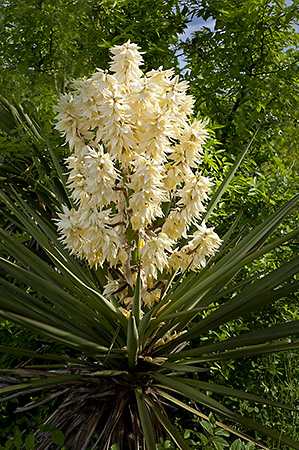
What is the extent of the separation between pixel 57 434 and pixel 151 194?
36.5 inches

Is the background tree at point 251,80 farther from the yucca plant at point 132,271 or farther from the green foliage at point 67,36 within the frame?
the yucca plant at point 132,271

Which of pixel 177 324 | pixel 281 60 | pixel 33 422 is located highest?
pixel 281 60

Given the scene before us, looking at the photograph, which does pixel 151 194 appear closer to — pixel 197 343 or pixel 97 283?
pixel 97 283

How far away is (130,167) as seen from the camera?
1.92 meters

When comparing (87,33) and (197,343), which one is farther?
(87,33)

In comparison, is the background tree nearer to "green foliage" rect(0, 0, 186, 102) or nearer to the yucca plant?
"green foliage" rect(0, 0, 186, 102)

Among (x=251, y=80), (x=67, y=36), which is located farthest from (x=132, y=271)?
(x=67, y=36)

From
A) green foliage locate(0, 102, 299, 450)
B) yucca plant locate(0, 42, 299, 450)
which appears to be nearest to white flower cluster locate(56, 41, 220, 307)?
yucca plant locate(0, 42, 299, 450)

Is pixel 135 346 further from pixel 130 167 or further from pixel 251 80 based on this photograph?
pixel 251 80

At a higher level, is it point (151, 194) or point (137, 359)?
point (151, 194)

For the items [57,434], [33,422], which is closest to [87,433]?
[57,434]

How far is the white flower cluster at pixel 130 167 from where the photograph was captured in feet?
5.72

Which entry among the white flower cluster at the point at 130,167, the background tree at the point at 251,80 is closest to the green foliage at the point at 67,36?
the background tree at the point at 251,80

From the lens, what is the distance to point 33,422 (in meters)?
2.30
